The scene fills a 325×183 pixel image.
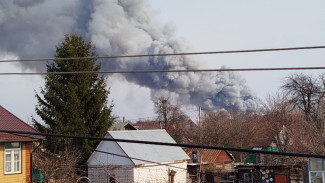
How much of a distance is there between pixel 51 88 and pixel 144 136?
7625 millimetres

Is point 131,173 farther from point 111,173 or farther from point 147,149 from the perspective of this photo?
point 147,149

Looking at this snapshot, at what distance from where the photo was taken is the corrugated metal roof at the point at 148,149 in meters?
28.7

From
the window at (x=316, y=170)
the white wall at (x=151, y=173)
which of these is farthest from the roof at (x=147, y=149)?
the window at (x=316, y=170)

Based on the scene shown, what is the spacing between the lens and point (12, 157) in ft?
70.4

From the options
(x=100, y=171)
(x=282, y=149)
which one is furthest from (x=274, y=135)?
(x=100, y=171)

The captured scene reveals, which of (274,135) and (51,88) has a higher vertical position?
(51,88)

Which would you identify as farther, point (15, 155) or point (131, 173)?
point (131, 173)

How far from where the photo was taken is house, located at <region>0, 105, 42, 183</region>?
2097 cm

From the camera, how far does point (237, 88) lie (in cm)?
11981

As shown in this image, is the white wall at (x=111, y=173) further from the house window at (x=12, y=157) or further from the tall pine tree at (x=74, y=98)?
the house window at (x=12, y=157)

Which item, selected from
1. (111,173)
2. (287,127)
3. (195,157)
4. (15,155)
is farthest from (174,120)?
(15,155)

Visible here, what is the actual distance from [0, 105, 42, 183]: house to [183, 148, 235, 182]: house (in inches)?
467

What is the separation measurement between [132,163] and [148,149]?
7.66 feet

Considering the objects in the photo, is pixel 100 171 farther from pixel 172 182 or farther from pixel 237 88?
pixel 237 88
